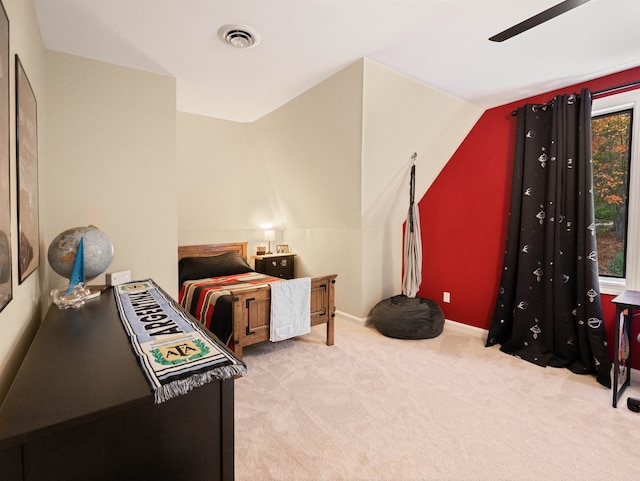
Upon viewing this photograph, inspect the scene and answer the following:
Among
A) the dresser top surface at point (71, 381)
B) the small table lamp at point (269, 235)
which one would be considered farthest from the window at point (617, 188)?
the small table lamp at point (269, 235)

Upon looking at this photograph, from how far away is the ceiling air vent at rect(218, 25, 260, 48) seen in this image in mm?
2047

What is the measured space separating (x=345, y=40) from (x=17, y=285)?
2226mm

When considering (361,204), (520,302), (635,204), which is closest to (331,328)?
(361,204)

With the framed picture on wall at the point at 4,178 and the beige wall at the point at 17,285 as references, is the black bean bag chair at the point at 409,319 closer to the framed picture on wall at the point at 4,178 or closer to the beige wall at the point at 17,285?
the beige wall at the point at 17,285

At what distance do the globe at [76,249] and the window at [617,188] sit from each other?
376 cm

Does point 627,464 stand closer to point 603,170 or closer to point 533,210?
point 533,210

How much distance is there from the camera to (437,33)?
6.88 feet

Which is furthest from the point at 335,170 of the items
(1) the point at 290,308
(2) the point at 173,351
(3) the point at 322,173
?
(2) the point at 173,351

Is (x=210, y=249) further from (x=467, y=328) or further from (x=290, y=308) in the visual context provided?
(x=467, y=328)

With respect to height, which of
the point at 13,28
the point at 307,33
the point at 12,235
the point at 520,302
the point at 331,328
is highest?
the point at 307,33

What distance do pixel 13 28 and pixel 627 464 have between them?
3.48 meters

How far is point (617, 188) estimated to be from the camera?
2.75 metres

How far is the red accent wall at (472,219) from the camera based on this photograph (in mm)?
3361

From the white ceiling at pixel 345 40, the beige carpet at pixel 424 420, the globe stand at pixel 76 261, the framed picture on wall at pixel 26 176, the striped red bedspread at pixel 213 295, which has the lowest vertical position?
the beige carpet at pixel 424 420
